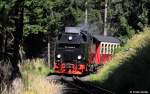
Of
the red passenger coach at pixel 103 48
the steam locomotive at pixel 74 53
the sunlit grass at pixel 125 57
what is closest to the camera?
the sunlit grass at pixel 125 57

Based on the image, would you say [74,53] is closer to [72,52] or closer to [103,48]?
[72,52]

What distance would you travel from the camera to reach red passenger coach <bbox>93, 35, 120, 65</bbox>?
36.8m

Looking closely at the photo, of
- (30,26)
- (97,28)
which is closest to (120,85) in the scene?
(30,26)

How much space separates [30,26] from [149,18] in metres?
11.1

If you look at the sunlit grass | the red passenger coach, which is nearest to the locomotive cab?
the red passenger coach

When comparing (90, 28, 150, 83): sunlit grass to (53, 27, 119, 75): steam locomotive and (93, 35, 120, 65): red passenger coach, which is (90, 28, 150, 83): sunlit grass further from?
(93, 35, 120, 65): red passenger coach

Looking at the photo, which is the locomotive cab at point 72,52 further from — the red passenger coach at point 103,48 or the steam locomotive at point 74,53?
the red passenger coach at point 103,48

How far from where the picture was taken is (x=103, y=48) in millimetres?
37812

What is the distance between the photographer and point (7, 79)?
17078mm

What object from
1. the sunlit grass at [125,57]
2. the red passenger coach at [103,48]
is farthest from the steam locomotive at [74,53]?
the sunlit grass at [125,57]

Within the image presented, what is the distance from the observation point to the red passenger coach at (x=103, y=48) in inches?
1451

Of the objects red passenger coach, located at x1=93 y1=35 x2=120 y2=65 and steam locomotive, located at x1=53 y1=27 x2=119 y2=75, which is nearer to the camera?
steam locomotive, located at x1=53 y1=27 x2=119 y2=75

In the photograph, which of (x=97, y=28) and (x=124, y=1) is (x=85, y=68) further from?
(x=97, y=28)

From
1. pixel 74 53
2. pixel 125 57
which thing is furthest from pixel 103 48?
pixel 125 57
